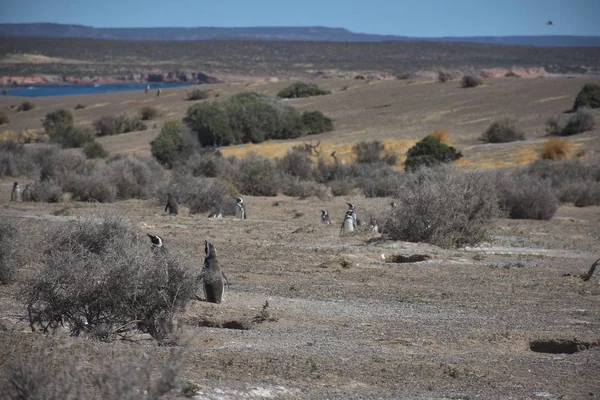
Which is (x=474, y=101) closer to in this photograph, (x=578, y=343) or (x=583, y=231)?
(x=583, y=231)

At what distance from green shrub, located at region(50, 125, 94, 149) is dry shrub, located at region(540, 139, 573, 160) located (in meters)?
21.7

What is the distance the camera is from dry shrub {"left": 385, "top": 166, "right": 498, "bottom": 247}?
18.3 m

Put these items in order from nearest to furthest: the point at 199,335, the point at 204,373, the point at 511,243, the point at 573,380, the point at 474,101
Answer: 1. the point at 204,373
2. the point at 573,380
3. the point at 199,335
4. the point at 511,243
5. the point at 474,101

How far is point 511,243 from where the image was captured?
19.5 metres

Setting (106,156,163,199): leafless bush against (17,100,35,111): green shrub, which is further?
(17,100,35,111): green shrub

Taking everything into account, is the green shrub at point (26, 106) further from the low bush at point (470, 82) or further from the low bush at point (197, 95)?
the low bush at point (470, 82)

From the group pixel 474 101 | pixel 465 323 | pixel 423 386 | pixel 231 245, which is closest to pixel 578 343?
pixel 465 323

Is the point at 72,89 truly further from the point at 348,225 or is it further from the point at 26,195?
the point at 348,225

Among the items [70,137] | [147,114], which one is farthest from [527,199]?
[147,114]

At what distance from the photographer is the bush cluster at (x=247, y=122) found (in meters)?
45.3

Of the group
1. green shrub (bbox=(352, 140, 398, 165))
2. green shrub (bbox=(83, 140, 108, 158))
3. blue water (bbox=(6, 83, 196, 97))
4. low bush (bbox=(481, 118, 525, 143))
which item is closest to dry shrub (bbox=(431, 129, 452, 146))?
low bush (bbox=(481, 118, 525, 143))

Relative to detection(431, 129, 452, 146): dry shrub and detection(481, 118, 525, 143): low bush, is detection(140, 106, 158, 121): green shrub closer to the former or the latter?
detection(431, 129, 452, 146): dry shrub

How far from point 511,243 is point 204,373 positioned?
42.6 ft

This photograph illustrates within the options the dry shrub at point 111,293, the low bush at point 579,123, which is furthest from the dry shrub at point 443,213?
the low bush at point 579,123
